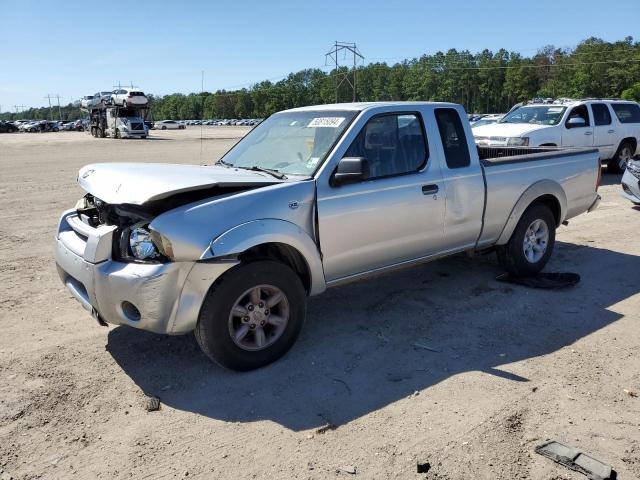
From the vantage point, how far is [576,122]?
44.1ft

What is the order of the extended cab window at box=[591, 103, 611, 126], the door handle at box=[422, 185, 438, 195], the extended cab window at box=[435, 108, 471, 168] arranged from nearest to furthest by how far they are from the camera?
1. the door handle at box=[422, 185, 438, 195]
2. the extended cab window at box=[435, 108, 471, 168]
3. the extended cab window at box=[591, 103, 611, 126]

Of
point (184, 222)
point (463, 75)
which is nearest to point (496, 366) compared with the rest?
point (184, 222)

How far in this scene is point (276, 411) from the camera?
348 centimetres

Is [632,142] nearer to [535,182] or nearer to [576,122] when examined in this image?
[576,122]

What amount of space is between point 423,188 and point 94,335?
10.3 ft

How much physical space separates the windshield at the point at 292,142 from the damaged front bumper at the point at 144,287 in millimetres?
1261

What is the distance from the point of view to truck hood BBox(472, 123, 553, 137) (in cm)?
1268

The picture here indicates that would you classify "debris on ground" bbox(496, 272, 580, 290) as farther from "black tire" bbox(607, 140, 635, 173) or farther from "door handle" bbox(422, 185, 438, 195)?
"black tire" bbox(607, 140, 635, 173)

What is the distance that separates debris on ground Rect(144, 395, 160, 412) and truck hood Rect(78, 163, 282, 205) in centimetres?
131

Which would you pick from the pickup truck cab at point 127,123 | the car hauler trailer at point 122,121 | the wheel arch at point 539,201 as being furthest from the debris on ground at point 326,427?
the pickup truck cab at point 127,123

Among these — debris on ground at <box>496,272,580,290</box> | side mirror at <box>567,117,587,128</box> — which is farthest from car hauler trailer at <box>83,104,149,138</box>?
debris on ground at <box>496,272,580,290</box>

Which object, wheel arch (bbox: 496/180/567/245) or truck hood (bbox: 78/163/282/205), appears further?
wheel arch (bbox: 496/180/567/245)

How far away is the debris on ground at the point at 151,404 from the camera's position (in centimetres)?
350

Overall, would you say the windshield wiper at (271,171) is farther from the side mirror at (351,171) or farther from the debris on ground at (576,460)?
the debris on ground at (576,460)
